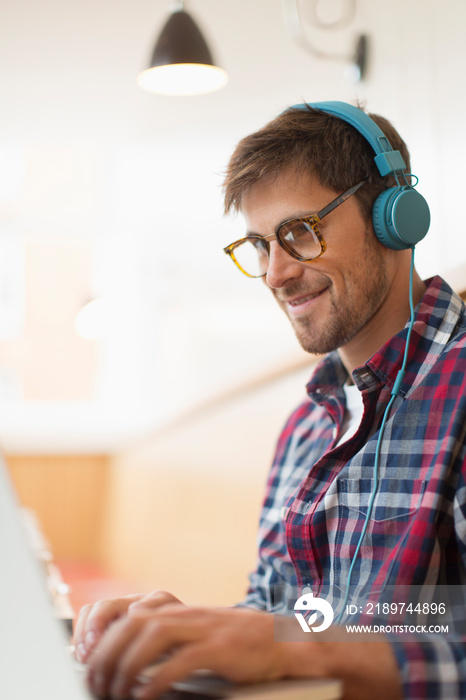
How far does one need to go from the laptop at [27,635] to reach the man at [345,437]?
67 millimetres

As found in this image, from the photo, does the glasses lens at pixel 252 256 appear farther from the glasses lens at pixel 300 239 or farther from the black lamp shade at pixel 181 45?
the black lamp shade at pixel 181 45

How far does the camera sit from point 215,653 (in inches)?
17.3

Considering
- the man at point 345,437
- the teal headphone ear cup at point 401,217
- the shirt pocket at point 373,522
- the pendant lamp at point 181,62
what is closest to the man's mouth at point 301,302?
the man at point 345,437

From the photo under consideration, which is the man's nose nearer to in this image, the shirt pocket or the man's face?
the man's face

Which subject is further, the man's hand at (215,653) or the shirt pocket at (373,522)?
the shirt pocket at (373,522)

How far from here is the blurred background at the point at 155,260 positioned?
163cm

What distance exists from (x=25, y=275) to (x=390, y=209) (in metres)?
4.08

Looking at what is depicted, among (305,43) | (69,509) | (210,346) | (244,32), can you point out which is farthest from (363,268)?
(69,509)

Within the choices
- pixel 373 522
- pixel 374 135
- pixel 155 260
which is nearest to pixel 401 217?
pixel 374 135

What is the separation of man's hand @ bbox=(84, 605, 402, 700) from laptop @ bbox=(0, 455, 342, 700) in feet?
0.06

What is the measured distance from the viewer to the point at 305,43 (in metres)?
1.66

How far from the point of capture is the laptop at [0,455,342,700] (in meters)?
0.37

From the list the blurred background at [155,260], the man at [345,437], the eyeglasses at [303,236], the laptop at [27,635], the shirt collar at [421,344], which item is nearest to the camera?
the laptop at [27,635]

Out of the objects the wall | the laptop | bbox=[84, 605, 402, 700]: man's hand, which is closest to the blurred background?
the wall
